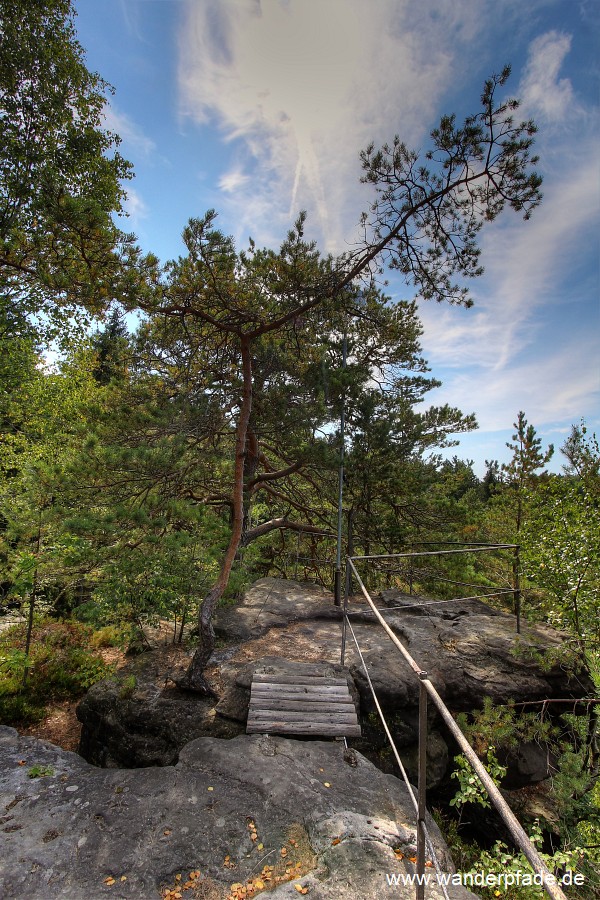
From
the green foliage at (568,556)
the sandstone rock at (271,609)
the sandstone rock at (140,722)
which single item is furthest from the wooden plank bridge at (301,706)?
the green foliage at (568,556)

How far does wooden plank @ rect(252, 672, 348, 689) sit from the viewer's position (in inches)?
194

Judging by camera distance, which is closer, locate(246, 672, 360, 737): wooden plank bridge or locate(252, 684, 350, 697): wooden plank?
locate(246, 672, 360, 737): wooden plank bridge

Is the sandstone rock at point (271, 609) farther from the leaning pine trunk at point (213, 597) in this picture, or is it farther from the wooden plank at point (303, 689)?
the wooden plank at point (303, 689)

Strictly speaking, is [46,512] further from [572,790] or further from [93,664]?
[572,790]

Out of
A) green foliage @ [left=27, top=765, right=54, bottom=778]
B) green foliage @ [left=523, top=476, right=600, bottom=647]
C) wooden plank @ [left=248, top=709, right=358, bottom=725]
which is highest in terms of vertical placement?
green foliage @ [left=523, top=476, right=600, bottom=647]

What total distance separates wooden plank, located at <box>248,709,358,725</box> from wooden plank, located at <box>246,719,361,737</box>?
2.3 inches

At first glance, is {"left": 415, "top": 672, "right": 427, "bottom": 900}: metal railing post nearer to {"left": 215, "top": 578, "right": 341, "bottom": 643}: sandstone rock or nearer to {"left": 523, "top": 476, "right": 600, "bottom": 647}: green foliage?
{"left": 523, "top": 476, "right": 600, "bottom": 647}: green foliage

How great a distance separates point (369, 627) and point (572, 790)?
3563 mm

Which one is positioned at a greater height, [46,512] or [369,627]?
[46,512]

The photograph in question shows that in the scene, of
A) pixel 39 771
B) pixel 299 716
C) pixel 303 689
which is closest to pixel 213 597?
pixel 303 689

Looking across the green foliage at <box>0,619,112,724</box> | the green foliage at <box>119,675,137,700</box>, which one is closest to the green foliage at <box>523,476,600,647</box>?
the green foliage at <box>119,675,137,700</box>

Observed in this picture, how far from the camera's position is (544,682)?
5.79m

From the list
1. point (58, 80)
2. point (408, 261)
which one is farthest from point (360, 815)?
point (58, 80)

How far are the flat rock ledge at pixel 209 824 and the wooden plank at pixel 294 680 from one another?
3.08 ft
